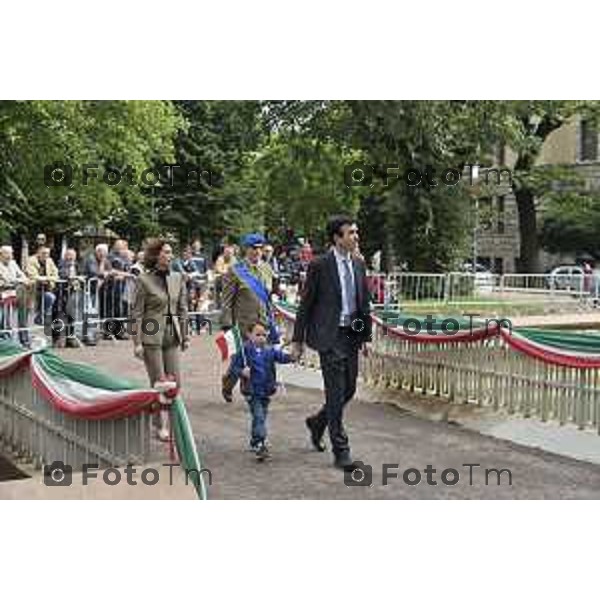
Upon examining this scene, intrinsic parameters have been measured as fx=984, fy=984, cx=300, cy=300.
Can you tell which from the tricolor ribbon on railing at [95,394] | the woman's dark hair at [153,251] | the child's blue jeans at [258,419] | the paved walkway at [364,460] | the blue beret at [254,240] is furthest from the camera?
the blue beret at [254,240]

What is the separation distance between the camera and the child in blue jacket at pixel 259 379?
25.0 feet

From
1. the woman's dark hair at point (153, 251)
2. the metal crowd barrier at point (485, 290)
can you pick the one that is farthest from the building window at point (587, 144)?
the woman's dark hair at point (153, 251)

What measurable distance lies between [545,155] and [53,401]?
4593 cm

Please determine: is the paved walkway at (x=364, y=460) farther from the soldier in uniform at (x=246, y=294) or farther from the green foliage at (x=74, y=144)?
the green foliage at (x=74, y=144)

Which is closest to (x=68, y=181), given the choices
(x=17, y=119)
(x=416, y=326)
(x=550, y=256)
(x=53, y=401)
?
(x=17, y=119)

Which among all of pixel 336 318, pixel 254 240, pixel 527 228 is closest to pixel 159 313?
pixel 254 240

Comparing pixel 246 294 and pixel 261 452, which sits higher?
pixel 246 294

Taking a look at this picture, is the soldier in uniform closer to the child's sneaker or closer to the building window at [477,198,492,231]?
the child's sneaker

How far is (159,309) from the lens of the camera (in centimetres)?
829

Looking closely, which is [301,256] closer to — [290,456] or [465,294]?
[465,294]

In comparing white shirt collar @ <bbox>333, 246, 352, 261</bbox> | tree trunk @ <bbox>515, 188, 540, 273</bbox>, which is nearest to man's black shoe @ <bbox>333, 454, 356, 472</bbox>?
white shirt collar @ <bbox>333, 246, 352, 261</bbox>

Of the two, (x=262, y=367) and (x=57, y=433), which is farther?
(x=262, y=367)

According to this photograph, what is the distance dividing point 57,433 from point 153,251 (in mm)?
1735

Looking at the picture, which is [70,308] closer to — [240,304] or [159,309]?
[240,304]
